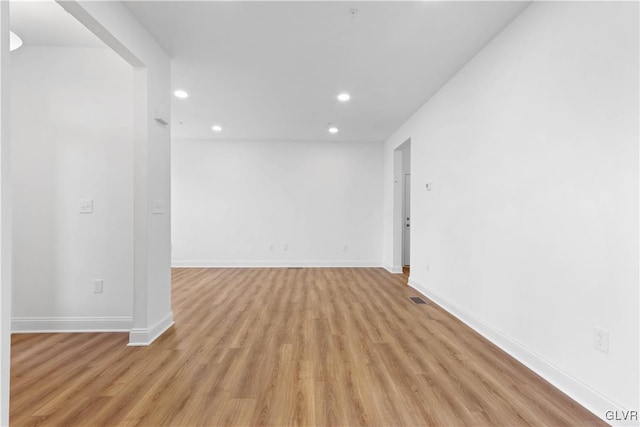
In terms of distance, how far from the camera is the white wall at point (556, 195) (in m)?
1.50

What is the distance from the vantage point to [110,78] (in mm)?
2707

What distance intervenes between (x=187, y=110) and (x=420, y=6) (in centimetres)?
365

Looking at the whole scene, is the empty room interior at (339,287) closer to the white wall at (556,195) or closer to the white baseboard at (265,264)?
the white wall at (556,195)

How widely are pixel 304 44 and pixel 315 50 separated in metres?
0.14

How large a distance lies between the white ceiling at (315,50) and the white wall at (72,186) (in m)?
0.82

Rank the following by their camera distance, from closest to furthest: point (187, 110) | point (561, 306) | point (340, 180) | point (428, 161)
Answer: point (561, 306) < point (428, 161) < point (187, 110) < point (340, 180)


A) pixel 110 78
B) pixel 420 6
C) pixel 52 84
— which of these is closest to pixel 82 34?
pixel 110 78

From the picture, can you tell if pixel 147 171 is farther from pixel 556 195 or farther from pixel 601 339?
pixel 601 339

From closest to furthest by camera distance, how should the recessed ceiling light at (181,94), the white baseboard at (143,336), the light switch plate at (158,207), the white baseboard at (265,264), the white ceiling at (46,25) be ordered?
the white ceiling at (46,25) < the white baseboard at (143,336) < the light switch plate at (158,207) < the recessed ceiling light at (181,94) < the white baseboard at (265,264)

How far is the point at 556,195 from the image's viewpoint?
1.89m

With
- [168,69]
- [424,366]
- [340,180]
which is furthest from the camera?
[340,180]

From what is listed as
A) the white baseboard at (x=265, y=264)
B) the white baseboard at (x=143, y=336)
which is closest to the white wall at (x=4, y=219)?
the white baseboard at (x=143, y=336)

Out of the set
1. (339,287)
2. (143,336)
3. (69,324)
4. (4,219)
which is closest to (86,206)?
(69,324)

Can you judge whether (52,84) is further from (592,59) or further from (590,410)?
(590,410)
